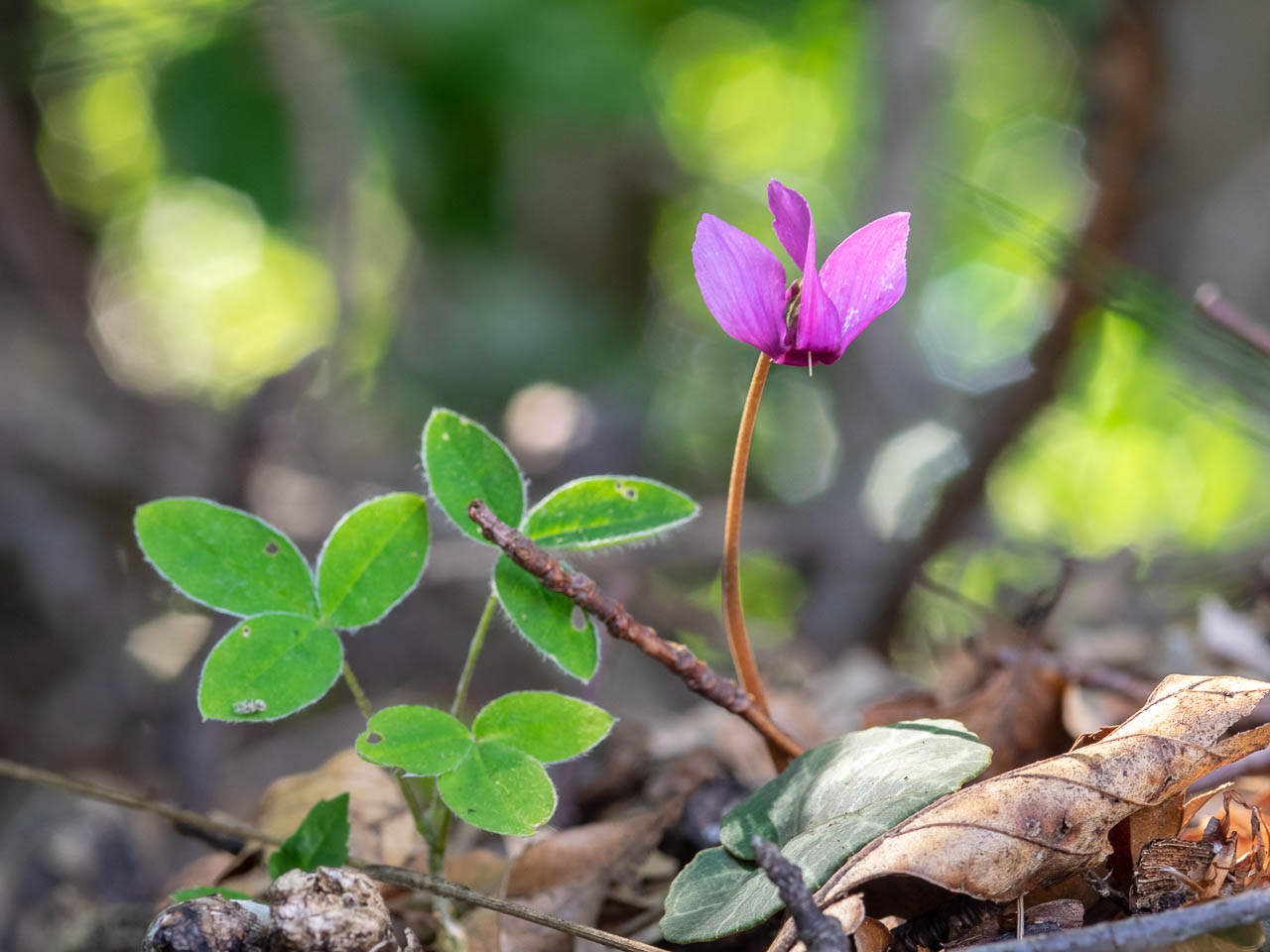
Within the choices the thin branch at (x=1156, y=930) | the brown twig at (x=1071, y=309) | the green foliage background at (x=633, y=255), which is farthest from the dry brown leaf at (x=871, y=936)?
the brown twig at (x=1071, y=309)

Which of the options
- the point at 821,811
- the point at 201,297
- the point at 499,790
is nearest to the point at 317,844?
the point at 499,790

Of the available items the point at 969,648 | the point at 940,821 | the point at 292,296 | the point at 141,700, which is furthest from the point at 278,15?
the point at 292,296

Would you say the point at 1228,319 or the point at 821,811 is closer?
the point at 821,811

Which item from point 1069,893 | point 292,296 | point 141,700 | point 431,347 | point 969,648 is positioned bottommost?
point 1069,893

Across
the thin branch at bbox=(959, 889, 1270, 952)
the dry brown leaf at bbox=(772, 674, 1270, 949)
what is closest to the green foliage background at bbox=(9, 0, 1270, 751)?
the dry brown leaf at bbox=(772, 674, 1270, 949)

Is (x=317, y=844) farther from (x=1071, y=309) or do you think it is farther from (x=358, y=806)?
(x=1071, y=309)

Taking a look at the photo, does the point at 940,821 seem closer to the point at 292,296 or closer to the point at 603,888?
the point at 603,888
